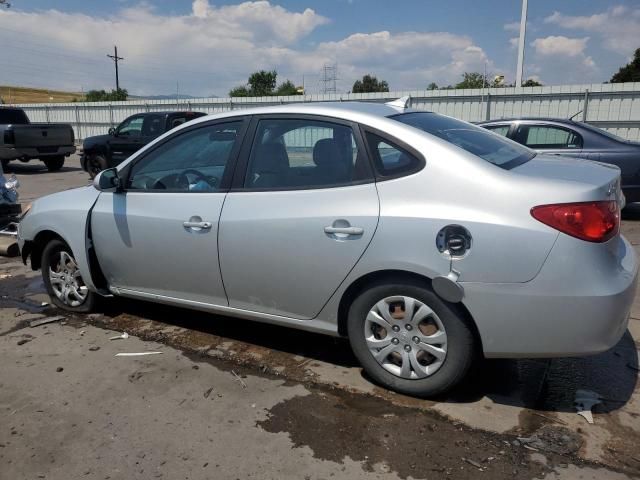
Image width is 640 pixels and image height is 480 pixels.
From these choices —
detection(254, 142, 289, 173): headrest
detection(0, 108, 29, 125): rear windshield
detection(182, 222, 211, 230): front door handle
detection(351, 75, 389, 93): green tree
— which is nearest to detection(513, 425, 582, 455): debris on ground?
detection(254, 142, 289, 173): headrest

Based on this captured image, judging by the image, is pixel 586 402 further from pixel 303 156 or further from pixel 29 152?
pixel 29 152

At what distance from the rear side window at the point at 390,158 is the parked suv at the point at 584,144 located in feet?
18.3

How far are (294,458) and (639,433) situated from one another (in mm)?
1784

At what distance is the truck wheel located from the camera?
17250mm

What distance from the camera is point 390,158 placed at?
3088 mm

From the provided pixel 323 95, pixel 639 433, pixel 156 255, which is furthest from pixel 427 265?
pixel 323 95

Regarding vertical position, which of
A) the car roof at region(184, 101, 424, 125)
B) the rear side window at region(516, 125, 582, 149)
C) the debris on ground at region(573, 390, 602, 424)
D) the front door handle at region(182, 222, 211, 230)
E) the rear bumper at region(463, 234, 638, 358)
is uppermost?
the car roof at region(184, 101, 424, 125)

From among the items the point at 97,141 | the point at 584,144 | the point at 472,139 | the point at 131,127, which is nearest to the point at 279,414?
the point at 472,139

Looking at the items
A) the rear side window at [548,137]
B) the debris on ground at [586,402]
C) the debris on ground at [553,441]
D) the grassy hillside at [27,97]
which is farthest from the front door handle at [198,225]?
the grassy hillside at [27,97]

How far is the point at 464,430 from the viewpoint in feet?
9.36

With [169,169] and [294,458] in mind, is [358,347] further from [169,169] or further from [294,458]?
[169,169]

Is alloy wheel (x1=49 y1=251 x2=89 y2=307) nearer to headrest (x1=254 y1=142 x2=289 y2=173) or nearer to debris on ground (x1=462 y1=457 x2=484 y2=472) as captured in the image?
headrest (x1=254 y1=142 x2=289 y2=173)

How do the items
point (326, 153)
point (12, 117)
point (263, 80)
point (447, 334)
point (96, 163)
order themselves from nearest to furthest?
point (447, 334) → point (326, 153) → point (96, 163) → point (12, 117) → point (263, 80)

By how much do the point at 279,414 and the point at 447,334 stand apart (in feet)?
3.42
